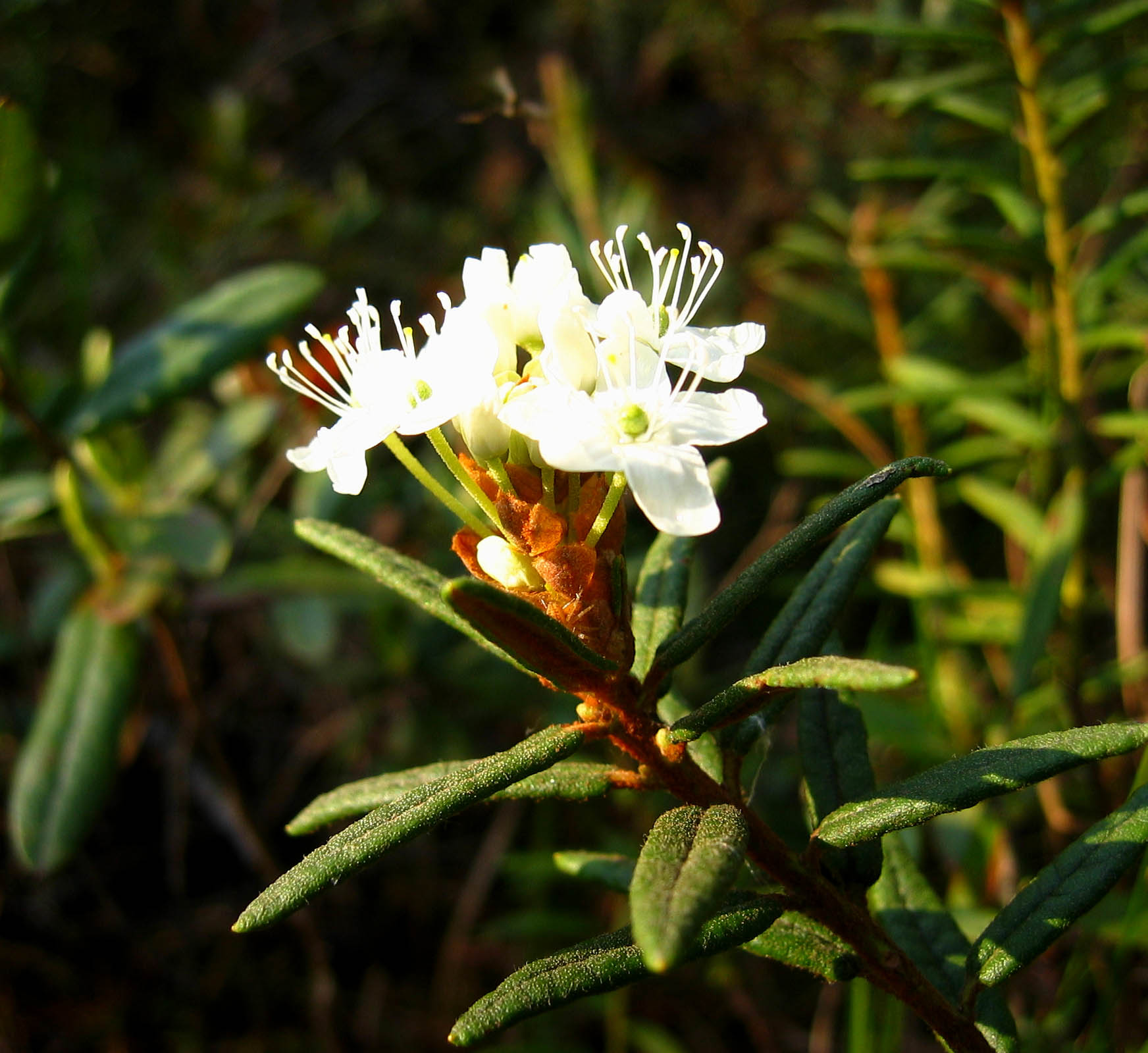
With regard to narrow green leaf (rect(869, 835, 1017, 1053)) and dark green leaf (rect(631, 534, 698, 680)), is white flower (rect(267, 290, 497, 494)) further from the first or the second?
narrow green leaf (rect(869, 835, 1017, 1053))

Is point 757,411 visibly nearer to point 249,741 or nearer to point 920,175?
point 920,175

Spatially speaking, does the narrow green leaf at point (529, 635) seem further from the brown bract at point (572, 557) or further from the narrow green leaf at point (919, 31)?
the narrow green leaf at point (919, 31)

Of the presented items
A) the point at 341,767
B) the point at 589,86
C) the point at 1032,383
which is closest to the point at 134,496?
the point at 341,767

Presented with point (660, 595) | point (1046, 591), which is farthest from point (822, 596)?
point (1046, 591)

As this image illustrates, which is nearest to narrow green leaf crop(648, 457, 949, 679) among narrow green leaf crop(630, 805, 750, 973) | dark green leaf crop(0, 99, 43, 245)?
narrow green leaf crop(630, 805, 750, 973)

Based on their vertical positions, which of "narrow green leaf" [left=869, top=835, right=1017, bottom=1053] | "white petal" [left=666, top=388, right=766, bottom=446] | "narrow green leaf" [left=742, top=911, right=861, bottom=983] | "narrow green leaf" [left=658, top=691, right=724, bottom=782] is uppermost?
"white petal" [left=666, top=388, right=766, bottom=446]

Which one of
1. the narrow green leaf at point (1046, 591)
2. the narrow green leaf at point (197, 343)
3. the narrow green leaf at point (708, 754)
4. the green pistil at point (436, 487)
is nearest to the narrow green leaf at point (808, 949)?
the narrow green leaf at point (708, 754)

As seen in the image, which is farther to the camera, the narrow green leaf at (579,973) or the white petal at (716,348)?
the white petal at (716,348)
